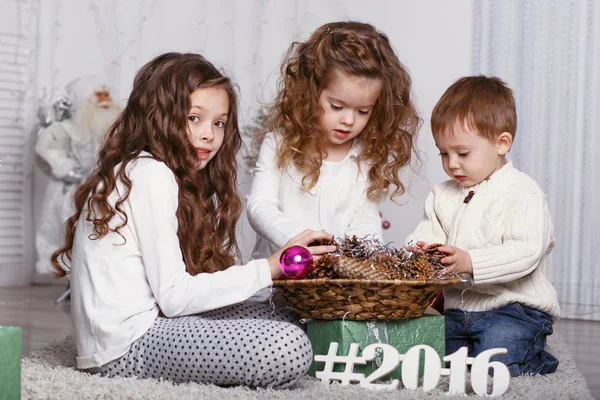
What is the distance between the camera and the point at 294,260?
5.36 feet

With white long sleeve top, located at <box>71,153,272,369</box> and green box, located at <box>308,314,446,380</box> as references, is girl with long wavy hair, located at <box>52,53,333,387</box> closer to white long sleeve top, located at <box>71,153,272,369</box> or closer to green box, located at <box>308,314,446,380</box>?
white long sleeve top, located at <box>71,153,272,369</box>

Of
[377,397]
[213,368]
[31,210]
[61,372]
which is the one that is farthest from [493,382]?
[31,210]

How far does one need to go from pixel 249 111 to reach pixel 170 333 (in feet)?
8.98

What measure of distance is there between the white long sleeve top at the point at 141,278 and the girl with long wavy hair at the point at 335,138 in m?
0.50

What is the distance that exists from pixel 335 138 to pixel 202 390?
97cm

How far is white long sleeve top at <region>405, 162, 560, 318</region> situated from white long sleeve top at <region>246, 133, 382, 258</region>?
29cm

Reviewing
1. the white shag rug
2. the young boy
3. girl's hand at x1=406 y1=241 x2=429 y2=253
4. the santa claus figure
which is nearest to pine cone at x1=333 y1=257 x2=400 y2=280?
girl's hand at x1=406 y1=241 x2=429 y2=253

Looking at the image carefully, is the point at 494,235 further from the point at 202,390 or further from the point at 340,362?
the point at 202,390

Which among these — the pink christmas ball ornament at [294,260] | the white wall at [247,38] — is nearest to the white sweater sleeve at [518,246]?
the pink christmas ball ornament at [294,260]

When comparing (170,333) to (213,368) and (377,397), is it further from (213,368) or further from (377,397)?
(377,397)

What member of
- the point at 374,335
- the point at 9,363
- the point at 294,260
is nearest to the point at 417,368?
the point at 374,335

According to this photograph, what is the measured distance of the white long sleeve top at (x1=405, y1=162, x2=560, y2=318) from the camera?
1.89m

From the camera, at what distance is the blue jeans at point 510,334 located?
1903mm

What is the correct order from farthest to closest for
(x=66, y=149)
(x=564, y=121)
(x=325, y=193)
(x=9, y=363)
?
1. (x=66, y=149)
2. (x=564, y=121)
3. (x=325, y=193)
4. (x=9, y=363)
